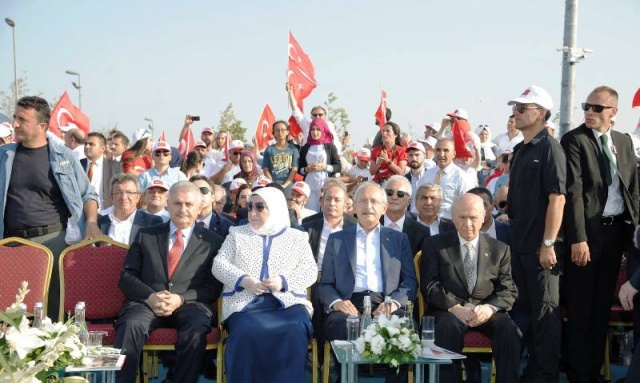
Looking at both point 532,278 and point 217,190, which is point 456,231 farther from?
point 217,190

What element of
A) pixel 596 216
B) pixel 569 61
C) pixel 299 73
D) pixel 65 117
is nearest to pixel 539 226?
pixel 596 216

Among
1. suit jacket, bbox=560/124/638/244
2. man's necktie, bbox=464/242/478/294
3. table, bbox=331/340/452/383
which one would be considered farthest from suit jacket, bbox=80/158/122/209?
suit jacket, bbox=560/124/638/244

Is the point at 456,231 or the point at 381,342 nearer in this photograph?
the point at 381,342

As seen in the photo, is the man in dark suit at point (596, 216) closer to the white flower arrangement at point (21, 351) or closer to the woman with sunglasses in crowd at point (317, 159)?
the white flower arrangement at point (21, 351)

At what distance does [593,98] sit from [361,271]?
7.39 ft

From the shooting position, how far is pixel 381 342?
4.34 meters

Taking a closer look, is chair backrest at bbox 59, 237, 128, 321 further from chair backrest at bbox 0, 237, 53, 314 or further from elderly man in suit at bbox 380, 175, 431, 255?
elderly man in suit at bbox 380, 175, 431, 255

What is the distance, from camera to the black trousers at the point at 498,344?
17.3 feet

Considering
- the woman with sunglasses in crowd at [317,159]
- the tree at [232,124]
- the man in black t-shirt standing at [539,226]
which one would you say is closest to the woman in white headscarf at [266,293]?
the man in black t-shirt standing at [539,226]

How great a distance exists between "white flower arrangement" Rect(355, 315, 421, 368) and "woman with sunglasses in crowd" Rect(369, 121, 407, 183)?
5.44 meters

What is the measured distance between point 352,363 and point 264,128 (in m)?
8.76

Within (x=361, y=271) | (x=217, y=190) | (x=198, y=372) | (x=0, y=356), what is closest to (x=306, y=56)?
(x=217, y=190)

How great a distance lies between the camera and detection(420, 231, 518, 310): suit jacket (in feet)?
18.3

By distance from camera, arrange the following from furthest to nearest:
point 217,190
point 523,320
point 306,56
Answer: point 306,56
point 217,190
point 523,320
